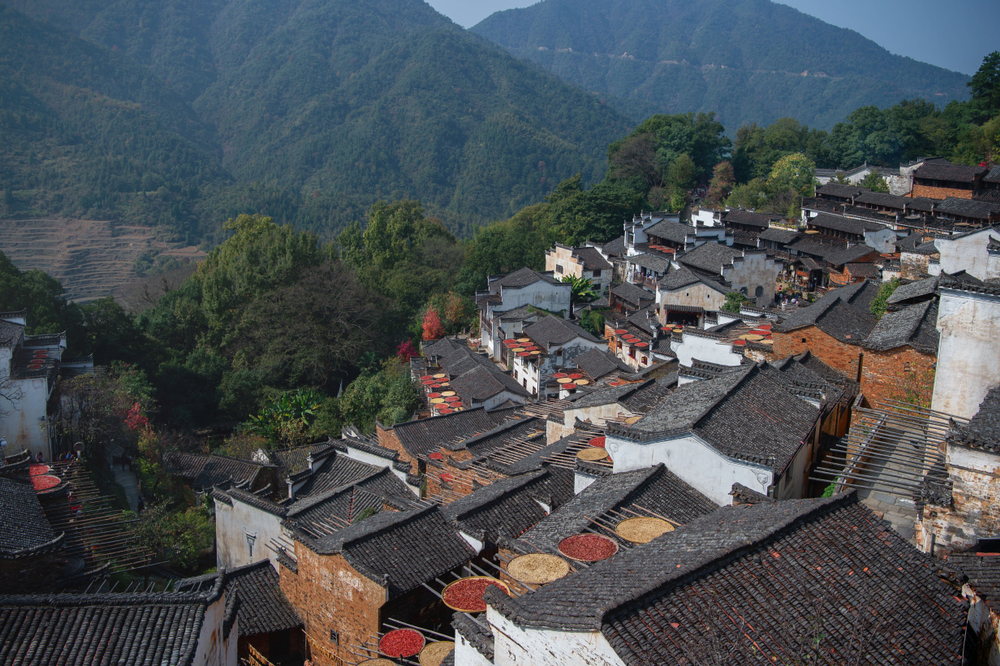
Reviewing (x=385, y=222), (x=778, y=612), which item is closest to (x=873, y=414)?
(x=778, y=612)

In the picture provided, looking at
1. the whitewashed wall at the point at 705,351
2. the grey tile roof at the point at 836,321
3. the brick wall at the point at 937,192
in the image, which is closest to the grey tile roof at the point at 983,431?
the grey tile roof at the point at 836,321

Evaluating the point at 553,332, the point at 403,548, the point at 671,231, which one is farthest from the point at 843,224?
the point at 403,548

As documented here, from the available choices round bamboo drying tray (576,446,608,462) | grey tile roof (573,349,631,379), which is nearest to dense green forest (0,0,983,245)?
grey tile roof (573,349,631,379)

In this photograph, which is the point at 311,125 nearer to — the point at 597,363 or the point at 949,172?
the point at 949,172

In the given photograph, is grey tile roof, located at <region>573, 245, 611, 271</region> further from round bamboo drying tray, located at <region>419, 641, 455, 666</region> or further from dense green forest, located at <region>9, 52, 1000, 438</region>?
round bamboo drying tray, located at <region>419, 641, 455, 666</region>

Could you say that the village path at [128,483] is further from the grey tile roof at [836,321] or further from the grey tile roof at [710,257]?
the grey tile roof at [710,257]
